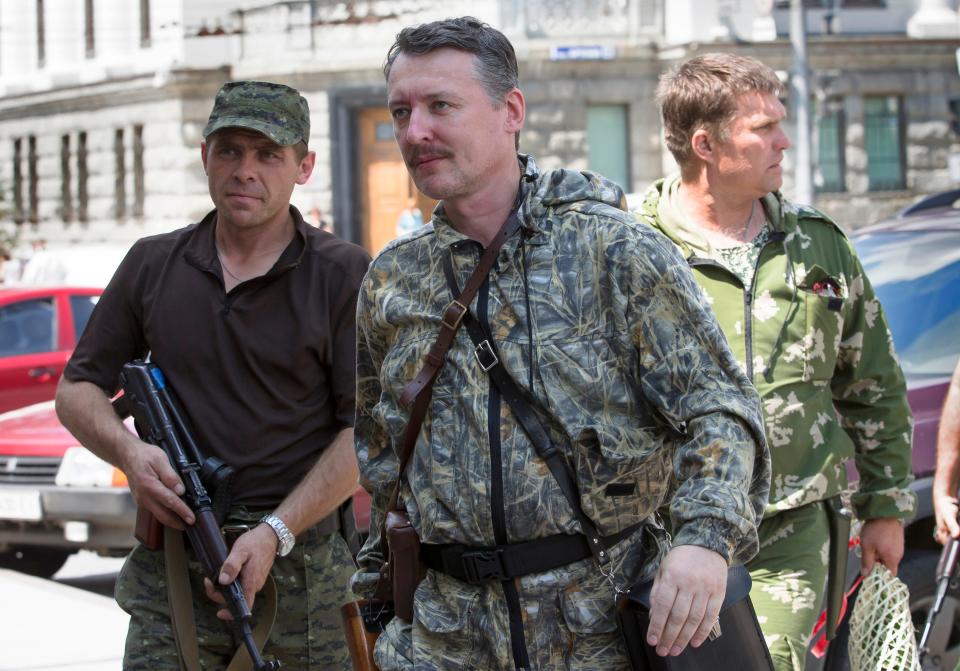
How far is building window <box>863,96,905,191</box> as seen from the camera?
102 feet

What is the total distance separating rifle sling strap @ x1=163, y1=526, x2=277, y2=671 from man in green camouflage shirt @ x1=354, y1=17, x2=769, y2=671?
1042 mm

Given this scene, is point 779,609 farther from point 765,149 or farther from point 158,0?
point 158,0

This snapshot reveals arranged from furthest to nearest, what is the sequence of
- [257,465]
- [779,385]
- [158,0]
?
[158,0], [779,385], [257,465]

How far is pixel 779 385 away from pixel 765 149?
2.30 feet

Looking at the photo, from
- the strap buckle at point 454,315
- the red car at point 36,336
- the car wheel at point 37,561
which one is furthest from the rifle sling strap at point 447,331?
the red car at point 36,336

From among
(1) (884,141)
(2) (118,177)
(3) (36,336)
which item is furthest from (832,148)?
(3) (36,336)

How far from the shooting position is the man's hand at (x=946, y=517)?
4973 mm

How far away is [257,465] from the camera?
13.1 ft

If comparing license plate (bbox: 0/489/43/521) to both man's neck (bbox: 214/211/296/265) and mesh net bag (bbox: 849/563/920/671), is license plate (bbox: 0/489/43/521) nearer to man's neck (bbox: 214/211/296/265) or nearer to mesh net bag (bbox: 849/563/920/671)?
man's neck (bbox: 214/211/296/265)

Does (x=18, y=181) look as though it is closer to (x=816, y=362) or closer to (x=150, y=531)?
(x=150, y=531)


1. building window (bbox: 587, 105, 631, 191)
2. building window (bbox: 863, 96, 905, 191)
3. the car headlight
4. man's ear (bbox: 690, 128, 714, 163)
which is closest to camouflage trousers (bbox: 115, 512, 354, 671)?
man's ear (bbox: 690, 128, 714, 163)

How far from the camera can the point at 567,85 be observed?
29781mm

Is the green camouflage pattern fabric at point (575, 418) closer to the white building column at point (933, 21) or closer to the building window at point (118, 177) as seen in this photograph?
the white building column at point (933, 21)

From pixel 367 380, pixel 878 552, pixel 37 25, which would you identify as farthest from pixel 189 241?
pixel 37 25
